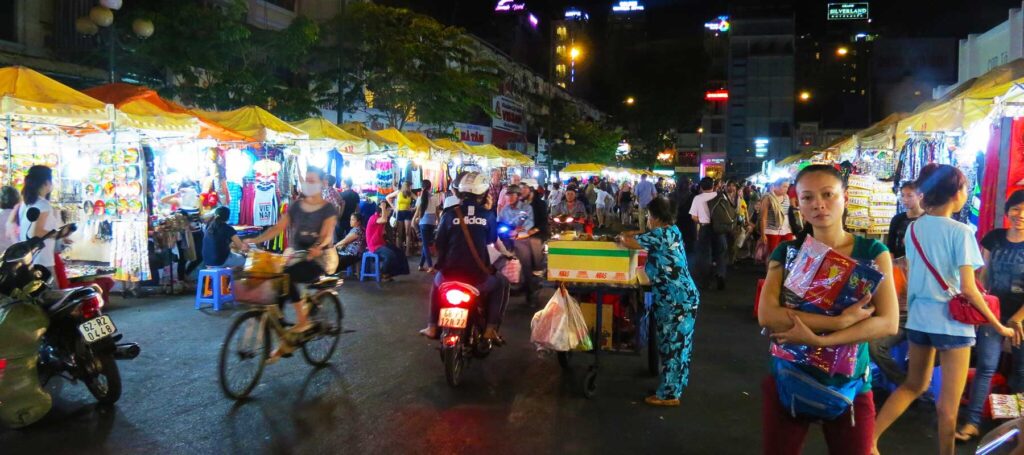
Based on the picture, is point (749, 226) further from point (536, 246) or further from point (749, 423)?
Answer: point (749, 423)

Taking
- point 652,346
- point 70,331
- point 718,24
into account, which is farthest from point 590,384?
point 718,24

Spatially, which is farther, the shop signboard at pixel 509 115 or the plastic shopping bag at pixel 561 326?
the shop signboard at pixel 509 115

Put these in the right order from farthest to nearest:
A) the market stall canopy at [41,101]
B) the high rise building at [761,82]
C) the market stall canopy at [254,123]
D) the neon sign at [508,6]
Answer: the high rise building at [761,82] → the neon sign at [508,6] → the market stall canopy at [254,123] → the market stall canopy at [41,101]

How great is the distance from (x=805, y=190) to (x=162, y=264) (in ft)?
32.9

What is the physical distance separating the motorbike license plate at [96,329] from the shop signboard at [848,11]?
89897 millimetres

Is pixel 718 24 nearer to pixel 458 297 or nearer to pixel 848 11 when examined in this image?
pixel 848 11

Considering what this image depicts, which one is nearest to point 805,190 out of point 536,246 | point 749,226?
point 536,246

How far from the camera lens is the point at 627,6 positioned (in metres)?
85.4

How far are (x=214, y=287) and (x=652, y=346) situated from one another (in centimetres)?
602

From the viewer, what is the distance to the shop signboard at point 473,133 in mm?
29242

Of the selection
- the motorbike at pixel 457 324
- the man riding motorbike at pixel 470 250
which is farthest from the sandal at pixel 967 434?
the motorbike at pixel 457 324

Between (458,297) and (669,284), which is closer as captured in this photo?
(669,284)

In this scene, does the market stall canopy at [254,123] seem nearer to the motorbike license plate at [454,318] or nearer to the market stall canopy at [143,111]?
the market stall canopy at [143,111]

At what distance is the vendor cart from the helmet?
1068 millimetres
